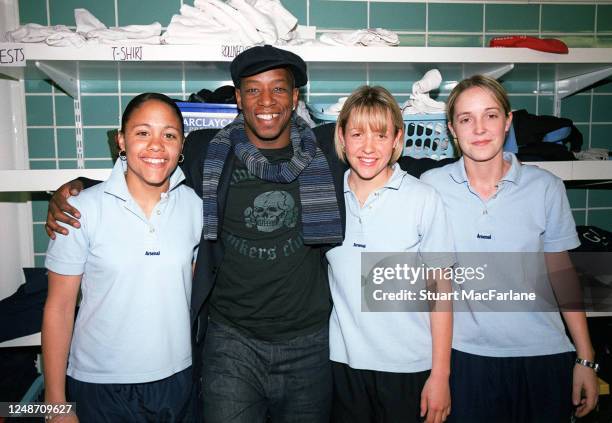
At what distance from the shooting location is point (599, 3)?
231 cm

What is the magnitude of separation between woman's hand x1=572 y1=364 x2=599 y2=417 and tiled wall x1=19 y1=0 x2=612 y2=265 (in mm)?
1262

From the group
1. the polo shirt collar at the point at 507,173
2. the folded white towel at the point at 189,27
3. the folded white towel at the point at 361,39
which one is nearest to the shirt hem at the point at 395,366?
the polo shirt collar at the point at 507,173

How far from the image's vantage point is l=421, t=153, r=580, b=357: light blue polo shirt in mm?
1353

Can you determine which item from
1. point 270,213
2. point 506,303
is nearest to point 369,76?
point 270,213

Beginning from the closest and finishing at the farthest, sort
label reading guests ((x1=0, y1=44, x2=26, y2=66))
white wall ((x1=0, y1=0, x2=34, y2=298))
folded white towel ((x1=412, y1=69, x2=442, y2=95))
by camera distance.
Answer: label reading guests ((x1=0, y1=44, x2=26, y2=66))
folded white towel ((x1=412, y1=69, x2=442, y2=95))
white wall ((x1=0, y1=0, x2=34, y2=298))

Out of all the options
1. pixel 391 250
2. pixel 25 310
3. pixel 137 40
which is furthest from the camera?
pixel 25 310

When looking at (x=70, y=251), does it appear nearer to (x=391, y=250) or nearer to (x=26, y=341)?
(x=26, y=341)

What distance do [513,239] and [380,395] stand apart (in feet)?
2.13

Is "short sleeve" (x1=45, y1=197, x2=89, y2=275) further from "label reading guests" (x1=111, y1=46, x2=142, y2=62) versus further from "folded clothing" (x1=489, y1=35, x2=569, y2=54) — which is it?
"folded clothing" (x1=489, y1=35, x2=569, y2=54)

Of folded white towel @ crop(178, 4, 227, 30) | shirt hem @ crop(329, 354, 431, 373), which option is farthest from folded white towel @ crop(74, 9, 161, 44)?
shirt hem @ crop(329, 354, 431, 373)

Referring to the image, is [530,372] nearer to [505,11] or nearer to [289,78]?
[289,78]

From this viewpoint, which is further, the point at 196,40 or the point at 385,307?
the point at 196,40

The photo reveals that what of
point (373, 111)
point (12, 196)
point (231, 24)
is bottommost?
point (12, 196)

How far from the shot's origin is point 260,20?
159 cm
